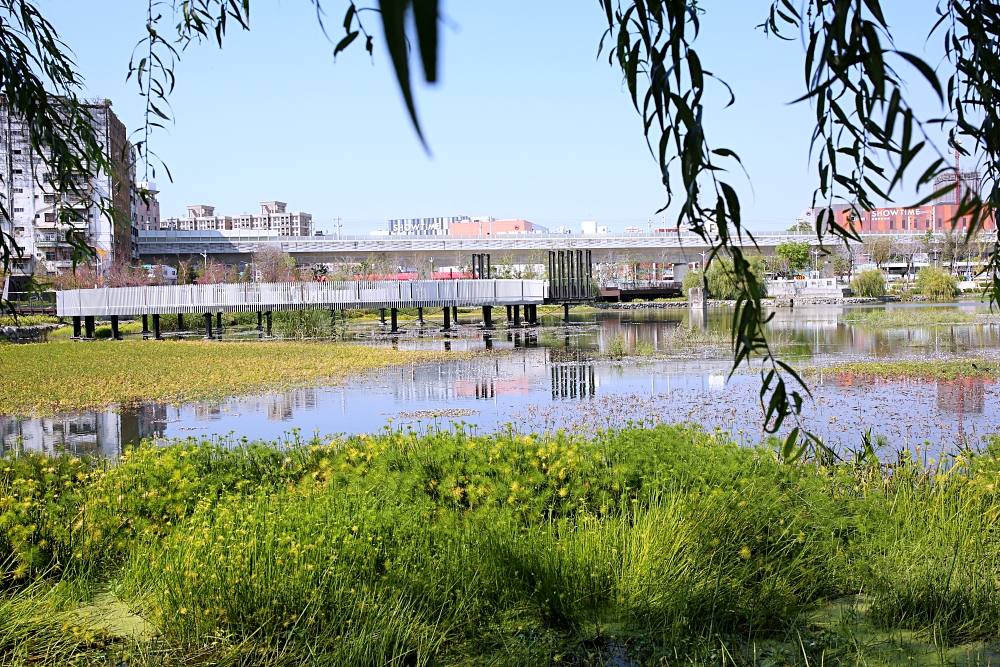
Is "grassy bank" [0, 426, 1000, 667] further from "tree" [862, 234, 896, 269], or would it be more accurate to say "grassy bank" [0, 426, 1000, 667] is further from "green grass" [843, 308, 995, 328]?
"tree" [862, 234, 896, 269]

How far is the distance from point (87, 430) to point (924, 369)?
1320cm

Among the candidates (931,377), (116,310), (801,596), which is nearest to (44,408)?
(801,596)

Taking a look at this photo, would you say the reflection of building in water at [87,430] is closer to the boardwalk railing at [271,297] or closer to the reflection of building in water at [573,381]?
the reflection of building in water at [573,381]

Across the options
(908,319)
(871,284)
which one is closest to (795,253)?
(871,284)

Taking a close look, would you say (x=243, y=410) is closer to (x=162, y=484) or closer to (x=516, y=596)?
(x=162, y=484)

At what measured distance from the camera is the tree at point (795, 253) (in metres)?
76.1

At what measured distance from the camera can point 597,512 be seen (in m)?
5.10

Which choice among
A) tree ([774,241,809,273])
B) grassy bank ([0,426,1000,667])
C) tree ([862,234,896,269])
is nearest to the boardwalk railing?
grassy bank ([0,426,1000,667])

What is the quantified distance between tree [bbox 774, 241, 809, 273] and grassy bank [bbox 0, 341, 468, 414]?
5947cm

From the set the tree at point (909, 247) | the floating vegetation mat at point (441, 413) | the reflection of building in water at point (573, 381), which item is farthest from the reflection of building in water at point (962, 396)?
the tree at point (909, 247)

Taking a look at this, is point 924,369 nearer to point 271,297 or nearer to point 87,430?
point 87,430

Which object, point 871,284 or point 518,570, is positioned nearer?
point 518,570

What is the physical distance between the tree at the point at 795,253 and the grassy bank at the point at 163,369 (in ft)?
195

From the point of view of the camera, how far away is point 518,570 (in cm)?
386
